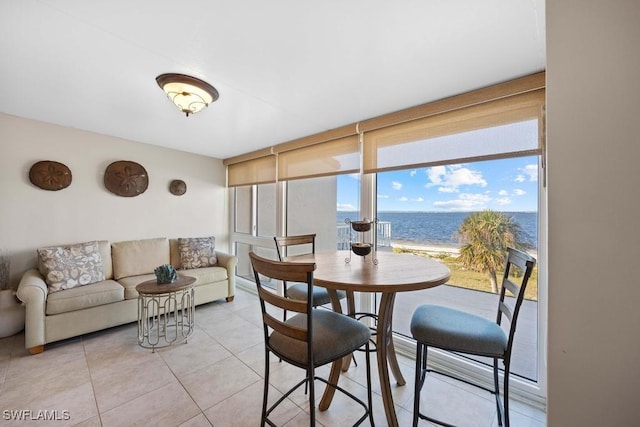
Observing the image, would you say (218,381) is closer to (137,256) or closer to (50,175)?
(137,256)

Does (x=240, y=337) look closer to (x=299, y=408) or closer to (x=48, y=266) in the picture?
(x=299, y=408)

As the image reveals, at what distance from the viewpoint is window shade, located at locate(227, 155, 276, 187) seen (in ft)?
12.2

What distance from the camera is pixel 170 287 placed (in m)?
2.43

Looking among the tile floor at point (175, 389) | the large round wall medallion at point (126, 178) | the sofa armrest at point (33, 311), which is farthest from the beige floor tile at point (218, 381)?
the large round wall medallion at point (126, 178)

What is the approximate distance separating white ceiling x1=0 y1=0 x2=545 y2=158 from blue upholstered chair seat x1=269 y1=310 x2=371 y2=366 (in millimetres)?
1643

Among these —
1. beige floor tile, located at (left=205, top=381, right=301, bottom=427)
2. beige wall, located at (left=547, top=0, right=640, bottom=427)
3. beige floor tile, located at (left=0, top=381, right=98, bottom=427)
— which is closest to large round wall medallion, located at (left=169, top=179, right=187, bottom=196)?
beige floor tile, located at (left=0, top=381, right=98, bottom=427)

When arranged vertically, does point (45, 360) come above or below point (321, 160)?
below

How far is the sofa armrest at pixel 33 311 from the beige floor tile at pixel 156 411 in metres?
1.27

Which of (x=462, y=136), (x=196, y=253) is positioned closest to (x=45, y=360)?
(x=196, y=253)

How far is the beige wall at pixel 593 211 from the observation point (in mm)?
663

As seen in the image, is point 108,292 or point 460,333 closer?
point 460,333

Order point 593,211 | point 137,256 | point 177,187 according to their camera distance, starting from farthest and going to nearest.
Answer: point 177,187 < point 137,256 < point 593,211

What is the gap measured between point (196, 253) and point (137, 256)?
686 millimetres

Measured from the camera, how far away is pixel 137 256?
320 cm
